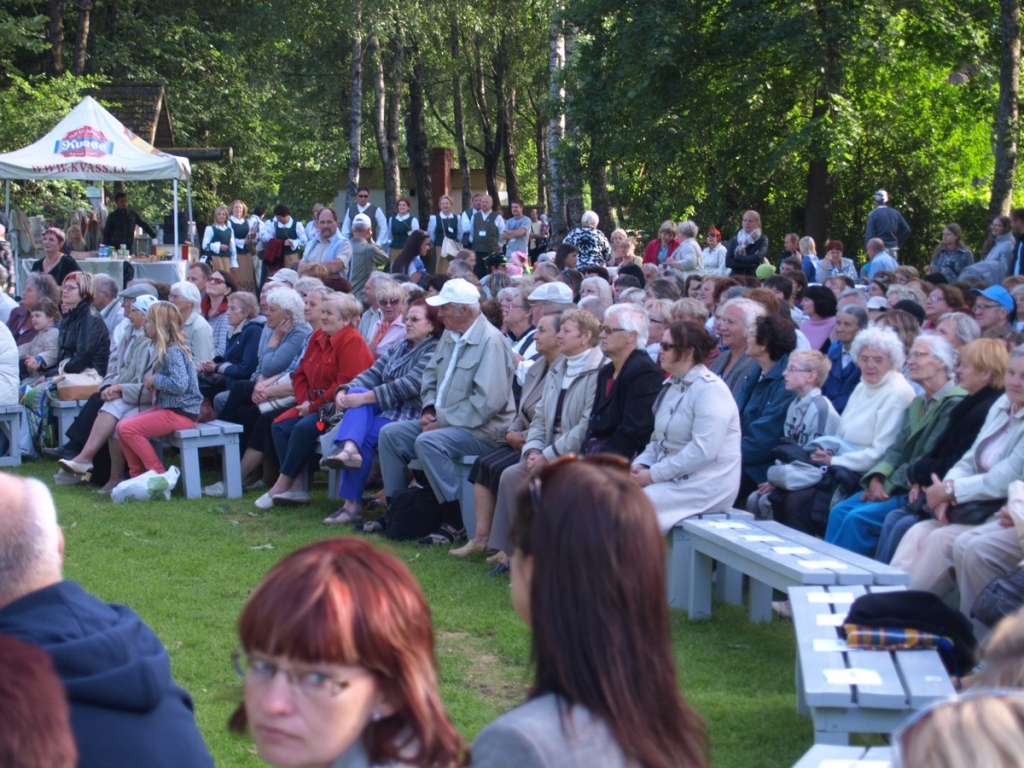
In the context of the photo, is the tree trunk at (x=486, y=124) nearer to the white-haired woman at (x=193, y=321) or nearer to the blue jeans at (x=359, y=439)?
the white-haired woman at (x=193, y=321)

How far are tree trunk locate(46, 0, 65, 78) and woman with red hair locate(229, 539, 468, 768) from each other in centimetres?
3012

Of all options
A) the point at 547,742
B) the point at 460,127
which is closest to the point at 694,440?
the point at 547,742

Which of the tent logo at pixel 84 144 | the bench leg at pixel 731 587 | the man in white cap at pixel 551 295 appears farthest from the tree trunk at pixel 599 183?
the bench leg at pixel 731 587

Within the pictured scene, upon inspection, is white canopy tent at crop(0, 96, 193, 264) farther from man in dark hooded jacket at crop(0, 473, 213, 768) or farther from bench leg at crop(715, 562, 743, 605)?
man in dark hooded jacket at crop(0, 473, 213, 768)

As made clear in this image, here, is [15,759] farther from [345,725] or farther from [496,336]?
[496,336]

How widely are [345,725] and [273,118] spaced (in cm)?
3550

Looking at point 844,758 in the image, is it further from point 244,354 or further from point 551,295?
point 244,354

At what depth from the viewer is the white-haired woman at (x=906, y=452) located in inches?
235

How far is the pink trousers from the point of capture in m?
9.30

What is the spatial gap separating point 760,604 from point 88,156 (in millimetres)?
14974

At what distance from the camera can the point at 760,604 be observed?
609 cm

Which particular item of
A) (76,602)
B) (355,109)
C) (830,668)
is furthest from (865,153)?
(76,602)

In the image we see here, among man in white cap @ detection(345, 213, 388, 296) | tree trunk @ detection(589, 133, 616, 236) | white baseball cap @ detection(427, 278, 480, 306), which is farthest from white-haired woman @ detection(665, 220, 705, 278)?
white baseball cap @ detection(427, 278, 480, 306)

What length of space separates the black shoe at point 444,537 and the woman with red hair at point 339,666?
588 centimetres
